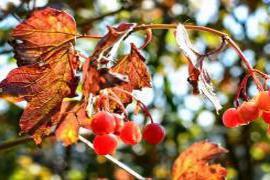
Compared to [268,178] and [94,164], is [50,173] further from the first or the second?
[268,178]

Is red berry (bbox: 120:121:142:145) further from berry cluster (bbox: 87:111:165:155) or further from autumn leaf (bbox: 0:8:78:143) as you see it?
autumn leaf (bbox: 0:8:78:143)

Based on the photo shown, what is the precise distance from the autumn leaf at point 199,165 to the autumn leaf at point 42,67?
1.91ft

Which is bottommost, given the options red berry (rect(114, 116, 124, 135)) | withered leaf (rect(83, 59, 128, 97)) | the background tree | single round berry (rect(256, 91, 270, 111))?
the background tree

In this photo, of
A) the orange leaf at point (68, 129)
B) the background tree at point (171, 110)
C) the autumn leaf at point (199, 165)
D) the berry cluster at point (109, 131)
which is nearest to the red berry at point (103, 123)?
the berry cluster at point (109, 131)

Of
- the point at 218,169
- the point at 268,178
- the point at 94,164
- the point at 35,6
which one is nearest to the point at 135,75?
the point at 218,169

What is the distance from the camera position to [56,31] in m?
1.12

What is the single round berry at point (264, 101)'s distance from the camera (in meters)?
1.04

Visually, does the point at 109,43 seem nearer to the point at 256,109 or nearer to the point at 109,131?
the point at 109,131

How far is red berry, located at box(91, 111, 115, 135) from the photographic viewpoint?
3.23 ft

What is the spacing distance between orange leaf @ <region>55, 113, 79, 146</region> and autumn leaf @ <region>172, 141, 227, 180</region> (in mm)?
329

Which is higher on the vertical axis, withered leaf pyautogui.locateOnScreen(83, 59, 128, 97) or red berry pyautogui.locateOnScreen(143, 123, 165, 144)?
withered leaf pyautogui.locateOnScreen(83, 59, 128, 97)

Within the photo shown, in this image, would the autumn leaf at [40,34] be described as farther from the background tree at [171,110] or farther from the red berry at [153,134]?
the background tree at [171,110]

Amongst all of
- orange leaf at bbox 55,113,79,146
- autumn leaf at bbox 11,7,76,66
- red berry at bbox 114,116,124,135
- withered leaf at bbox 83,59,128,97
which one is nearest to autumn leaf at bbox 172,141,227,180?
orange leaf at bbox 55,113,79,146

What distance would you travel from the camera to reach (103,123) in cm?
98
